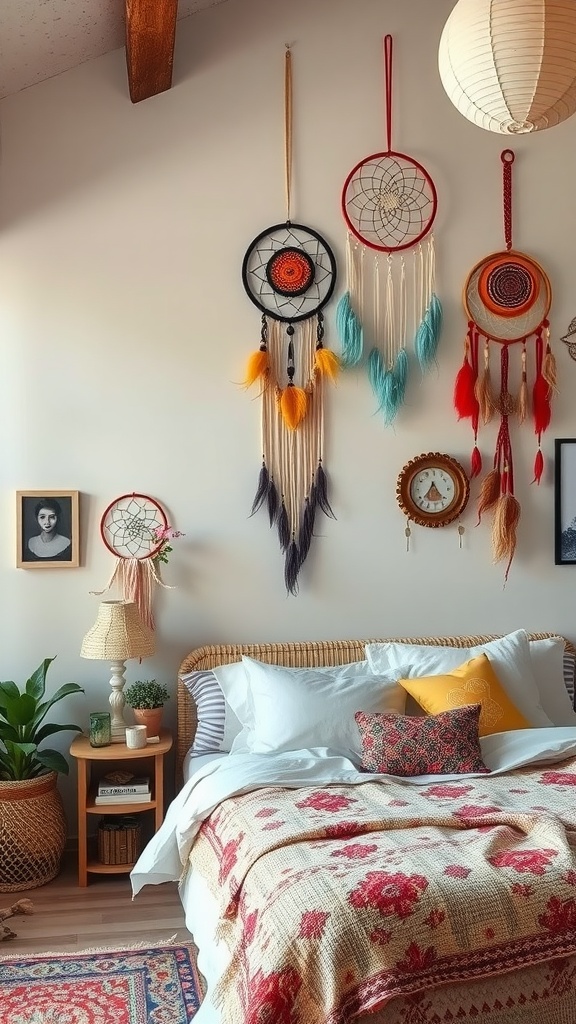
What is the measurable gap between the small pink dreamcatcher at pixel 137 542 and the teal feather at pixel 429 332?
4.01 feet

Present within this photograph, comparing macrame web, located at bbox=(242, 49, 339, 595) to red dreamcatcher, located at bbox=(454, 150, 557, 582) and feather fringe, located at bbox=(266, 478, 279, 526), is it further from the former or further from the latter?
red dreamcatcher, located at bbox=(454, 150, 557, 582)

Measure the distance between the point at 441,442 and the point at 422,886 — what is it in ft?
7.31

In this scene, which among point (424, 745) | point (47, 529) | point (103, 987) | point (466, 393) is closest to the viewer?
point (103, 987)

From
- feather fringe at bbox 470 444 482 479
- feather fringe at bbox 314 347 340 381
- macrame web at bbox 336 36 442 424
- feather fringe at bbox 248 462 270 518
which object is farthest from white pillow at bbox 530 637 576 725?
feather fringe at bbox 314 347 340 381

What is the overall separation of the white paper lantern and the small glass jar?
238 centimetres

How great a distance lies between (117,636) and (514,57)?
230 centimetres

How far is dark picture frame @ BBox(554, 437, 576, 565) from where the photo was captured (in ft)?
13.4

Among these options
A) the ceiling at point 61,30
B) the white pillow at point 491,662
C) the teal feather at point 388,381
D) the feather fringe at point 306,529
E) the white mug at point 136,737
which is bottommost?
the white mug at point 136,737

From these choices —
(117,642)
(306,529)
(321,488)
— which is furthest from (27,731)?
(321,488)

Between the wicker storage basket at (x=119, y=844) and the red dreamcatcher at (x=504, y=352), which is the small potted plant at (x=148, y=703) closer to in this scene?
the wicker storage basket at (x=119, y=844)

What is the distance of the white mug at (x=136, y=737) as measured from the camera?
3.48 metres

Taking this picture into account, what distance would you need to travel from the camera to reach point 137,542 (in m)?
3.82

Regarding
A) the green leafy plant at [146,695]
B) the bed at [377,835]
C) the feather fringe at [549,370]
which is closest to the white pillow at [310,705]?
the bed at [377,835]

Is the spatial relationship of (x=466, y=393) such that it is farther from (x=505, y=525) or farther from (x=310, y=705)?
(x=310, y=705)
